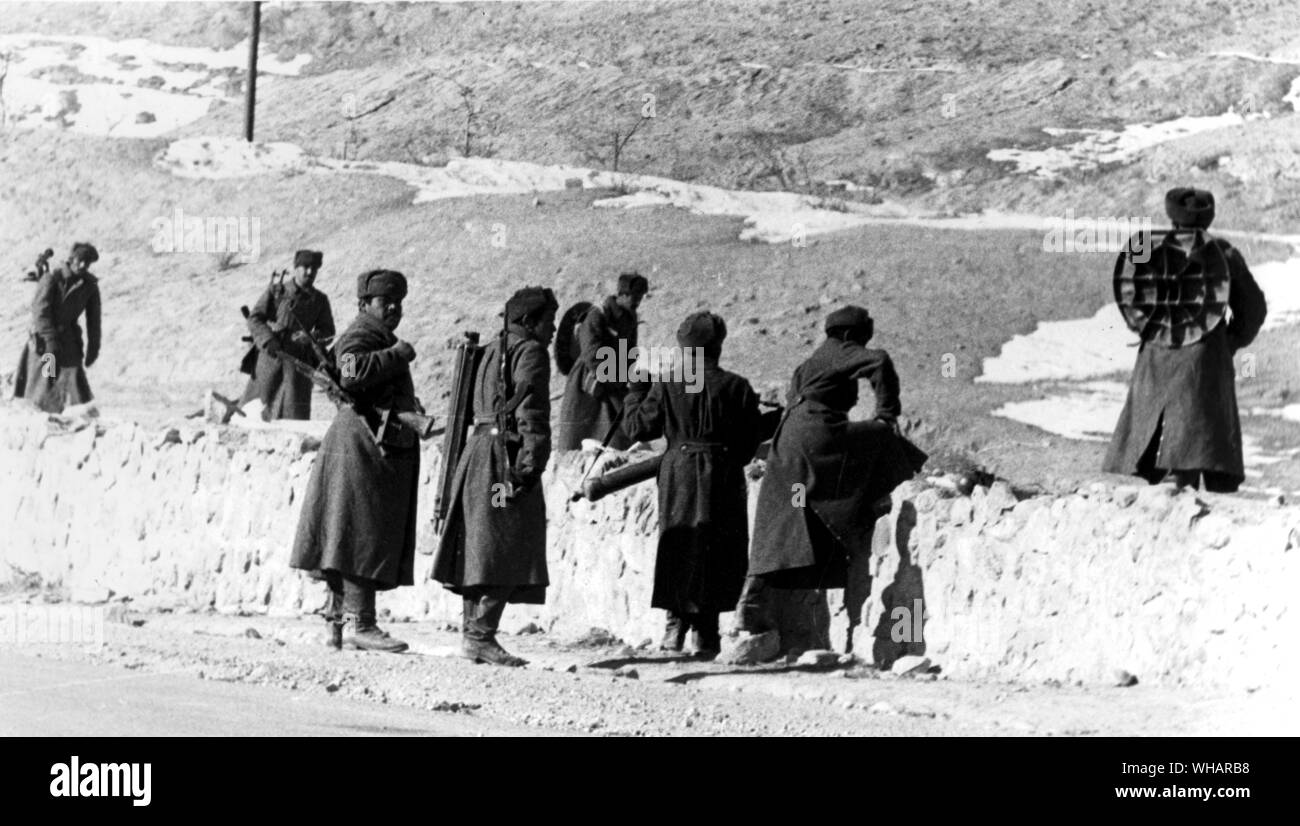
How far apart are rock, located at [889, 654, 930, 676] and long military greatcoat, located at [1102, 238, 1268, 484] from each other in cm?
117

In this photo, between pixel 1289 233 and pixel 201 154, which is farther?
pixel 201 154

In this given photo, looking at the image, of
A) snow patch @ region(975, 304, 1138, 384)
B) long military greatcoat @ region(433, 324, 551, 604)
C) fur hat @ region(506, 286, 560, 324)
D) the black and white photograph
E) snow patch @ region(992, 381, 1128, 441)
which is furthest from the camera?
snow patch @ region(975, 304, 1138, 384)

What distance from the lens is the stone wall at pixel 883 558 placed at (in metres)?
11.4

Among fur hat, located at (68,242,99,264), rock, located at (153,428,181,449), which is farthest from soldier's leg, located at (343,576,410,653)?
fur hat, located at (68,242,99,264)

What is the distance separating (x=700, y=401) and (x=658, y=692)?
62.2 inches

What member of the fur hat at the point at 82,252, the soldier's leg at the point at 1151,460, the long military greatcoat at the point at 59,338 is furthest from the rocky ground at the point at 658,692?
the long military greatcoat at the point at 59,338

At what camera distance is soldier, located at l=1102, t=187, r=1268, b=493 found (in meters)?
12.2

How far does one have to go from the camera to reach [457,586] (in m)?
12.9

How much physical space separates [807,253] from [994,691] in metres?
14.3

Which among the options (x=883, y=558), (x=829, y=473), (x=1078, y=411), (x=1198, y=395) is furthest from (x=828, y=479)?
(x=1078, y=411)

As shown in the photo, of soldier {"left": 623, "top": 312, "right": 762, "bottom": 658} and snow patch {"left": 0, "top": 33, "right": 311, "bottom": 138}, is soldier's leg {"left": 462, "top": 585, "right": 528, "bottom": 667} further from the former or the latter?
snow patch {"left": 0, "top": 33, "right": 311, "bottom": 138}

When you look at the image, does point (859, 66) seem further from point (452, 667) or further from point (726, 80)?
point (452, 667)

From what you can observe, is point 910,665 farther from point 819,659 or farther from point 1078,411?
point 1078,411

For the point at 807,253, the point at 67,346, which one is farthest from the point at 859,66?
the point at 67,346
